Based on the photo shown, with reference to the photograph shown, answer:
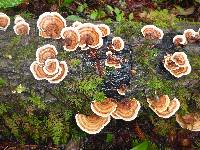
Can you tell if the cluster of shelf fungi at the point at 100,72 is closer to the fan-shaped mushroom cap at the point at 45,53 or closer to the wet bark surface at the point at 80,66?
the fan-shaped mushroom cap at the point at 45,53

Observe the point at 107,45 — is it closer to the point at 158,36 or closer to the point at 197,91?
the point at 158,36

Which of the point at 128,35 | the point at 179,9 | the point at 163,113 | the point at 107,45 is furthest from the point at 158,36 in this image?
the point at 179,9

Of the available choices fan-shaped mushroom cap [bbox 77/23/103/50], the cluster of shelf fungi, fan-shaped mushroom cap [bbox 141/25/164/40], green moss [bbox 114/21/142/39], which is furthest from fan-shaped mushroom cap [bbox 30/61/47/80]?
fan-shaped mushroom cap [bbox 141/25/164/40]

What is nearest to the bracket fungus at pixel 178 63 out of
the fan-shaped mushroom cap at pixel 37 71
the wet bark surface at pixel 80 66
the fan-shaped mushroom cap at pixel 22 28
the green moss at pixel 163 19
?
the wet bark surface at pixel 80 66

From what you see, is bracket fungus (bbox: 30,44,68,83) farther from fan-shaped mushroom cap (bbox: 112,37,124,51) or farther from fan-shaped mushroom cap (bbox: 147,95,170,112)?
fan-shaped mushroom cap (bbox: 147,95,170,112)

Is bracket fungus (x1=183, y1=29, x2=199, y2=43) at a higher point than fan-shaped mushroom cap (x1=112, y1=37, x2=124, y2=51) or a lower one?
lower

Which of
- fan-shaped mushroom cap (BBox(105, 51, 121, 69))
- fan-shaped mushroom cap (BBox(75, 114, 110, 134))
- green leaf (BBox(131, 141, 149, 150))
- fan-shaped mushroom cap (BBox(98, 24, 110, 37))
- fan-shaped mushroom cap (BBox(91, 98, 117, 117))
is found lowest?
green leaf (BBox(131, 141, 149, 150))

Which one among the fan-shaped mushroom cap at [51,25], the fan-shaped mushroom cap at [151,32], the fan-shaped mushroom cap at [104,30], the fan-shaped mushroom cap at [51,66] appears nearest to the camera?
the fan-shaped mushroom cap at [51,66]
